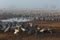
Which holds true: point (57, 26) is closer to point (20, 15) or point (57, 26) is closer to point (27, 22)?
point (27, 22)

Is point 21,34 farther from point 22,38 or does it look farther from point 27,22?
point 27,22

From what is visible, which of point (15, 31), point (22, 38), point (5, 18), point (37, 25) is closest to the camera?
point (22, 38)

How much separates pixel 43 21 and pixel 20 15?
0.61 meters

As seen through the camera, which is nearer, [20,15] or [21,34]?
[21,34]

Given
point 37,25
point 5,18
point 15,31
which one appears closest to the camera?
point 15,31

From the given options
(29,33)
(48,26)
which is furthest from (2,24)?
(48,26)

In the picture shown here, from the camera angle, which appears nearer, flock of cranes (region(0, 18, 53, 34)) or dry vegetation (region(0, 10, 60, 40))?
dry vegetation (region(0, 10, 60, 40))

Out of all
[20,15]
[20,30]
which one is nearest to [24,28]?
[20,30]

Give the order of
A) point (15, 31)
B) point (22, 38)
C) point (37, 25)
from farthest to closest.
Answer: point (37, 25) → point (15, 31) → point (22, 38)

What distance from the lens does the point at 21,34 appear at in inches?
142

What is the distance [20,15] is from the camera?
175 inches

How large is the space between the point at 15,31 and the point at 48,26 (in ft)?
2.52

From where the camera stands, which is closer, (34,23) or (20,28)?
(20,28)

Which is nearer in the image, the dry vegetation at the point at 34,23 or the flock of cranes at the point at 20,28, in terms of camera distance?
the dry vegetation at the point at 34,23
